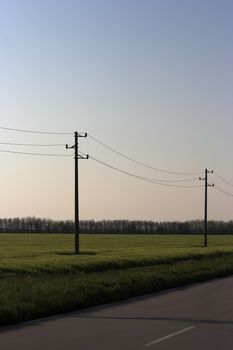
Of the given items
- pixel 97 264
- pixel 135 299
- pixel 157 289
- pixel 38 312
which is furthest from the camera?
pixel 97 264

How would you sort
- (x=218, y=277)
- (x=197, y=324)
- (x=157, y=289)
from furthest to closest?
(x=218, y=277) < (x=157, y=289) < (x=197, y=324)

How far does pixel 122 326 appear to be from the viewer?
12.0 metres

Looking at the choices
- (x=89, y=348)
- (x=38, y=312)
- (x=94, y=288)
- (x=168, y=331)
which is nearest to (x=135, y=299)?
(x=94, y=288)

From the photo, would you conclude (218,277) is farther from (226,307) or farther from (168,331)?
(168,331)

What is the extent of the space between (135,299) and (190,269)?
1130 centimetres

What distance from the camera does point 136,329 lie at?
11.5 m

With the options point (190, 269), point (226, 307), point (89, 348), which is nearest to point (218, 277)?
point (190, 269)

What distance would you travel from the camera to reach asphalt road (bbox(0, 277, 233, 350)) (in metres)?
9.82

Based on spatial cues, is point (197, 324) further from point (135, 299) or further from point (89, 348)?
point (135, 299)

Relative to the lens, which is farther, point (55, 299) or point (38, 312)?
point (55, 299)

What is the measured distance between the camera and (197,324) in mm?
12203

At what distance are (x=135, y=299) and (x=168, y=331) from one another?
619cm

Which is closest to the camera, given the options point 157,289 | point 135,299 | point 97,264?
A: point 135,299

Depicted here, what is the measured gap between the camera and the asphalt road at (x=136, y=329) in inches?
387
